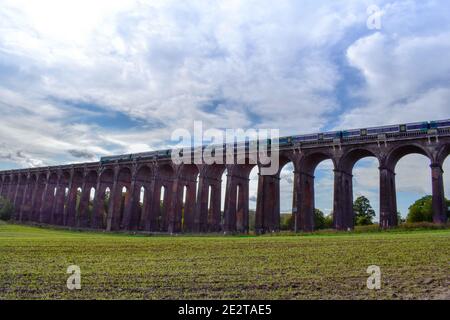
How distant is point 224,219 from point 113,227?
26.4 metres

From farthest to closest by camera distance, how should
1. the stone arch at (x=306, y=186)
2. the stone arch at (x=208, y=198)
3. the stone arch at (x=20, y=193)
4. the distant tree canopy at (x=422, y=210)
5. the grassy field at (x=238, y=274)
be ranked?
the stone arch at (x=20, y=193), the distant tree canopy at (x=422, y=210), the stone arch at (x=208, y=198), the stone arch at (x=306, y=186), the grassy field at (x=238, y=274)

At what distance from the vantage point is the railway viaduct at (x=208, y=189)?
4422cm

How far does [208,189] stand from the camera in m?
62.2

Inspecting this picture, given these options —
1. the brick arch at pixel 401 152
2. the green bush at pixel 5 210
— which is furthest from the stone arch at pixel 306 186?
the green bush at pixel 5 210

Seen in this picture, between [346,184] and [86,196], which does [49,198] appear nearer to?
[86,196]

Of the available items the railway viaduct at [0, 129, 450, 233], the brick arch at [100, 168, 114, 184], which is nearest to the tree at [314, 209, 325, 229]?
the railway viaduct at [0, 129, 450, 233]

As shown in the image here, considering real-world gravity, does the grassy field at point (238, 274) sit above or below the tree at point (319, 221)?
below

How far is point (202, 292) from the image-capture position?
35.8 feet

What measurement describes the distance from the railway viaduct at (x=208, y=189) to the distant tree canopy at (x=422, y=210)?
1388 inches

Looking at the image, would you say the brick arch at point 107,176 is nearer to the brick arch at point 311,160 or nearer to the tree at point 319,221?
the brick arch at point 311,160

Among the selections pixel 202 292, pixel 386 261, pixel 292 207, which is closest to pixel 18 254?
pixel 202 292

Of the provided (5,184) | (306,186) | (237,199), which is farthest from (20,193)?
(306,186)
